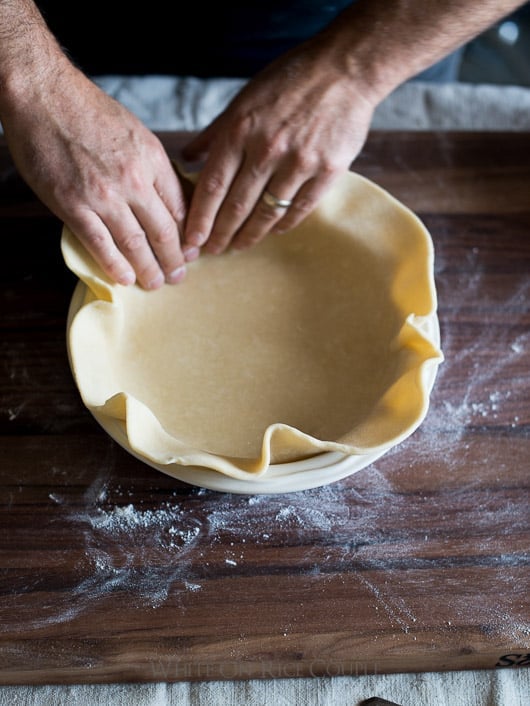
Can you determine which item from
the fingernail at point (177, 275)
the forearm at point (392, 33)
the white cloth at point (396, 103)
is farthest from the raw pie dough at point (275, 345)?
the white cloth at point (396, 103)

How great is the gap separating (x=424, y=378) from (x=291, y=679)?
1.34ft

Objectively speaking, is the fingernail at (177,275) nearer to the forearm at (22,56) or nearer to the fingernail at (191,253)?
the fingernail at (191,253)

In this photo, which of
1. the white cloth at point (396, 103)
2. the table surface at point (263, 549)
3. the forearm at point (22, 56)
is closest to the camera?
the table surface at point (263, 549)

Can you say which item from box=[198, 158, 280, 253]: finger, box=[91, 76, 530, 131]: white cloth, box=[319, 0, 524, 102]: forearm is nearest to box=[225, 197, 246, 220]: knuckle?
box=[198, 158, 280, 253]: finger

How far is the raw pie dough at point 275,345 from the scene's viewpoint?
0.96 metres

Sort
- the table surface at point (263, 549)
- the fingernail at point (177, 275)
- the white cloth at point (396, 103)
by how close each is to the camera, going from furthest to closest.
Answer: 1. the white cloth at point (396, 103)
2. the fingernail at point (177, 275)
3. the table surface at point (263, 549)

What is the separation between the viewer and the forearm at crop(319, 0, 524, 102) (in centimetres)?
115

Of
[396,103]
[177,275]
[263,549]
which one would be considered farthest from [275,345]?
[396,103]

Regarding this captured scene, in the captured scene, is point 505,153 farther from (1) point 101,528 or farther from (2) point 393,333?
(1) point 101,528

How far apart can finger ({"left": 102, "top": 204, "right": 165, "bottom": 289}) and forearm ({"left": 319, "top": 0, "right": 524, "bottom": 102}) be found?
386 millimetres

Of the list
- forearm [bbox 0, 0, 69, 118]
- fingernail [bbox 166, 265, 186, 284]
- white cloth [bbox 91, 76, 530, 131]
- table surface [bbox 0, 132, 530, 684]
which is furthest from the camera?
white cloth [bbox 91, 76, 530, 131]

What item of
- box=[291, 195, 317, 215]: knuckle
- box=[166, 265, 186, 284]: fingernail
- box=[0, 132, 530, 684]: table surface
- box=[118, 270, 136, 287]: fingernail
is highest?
box=[291, 195, 317, 215]: knuckle

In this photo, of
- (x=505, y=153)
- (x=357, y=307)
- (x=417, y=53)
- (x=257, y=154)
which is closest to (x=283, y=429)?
(x=357, y=307)

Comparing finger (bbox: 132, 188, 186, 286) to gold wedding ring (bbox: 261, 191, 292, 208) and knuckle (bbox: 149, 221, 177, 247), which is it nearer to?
knuckle (bbox: 149, 221, 177, 247)
